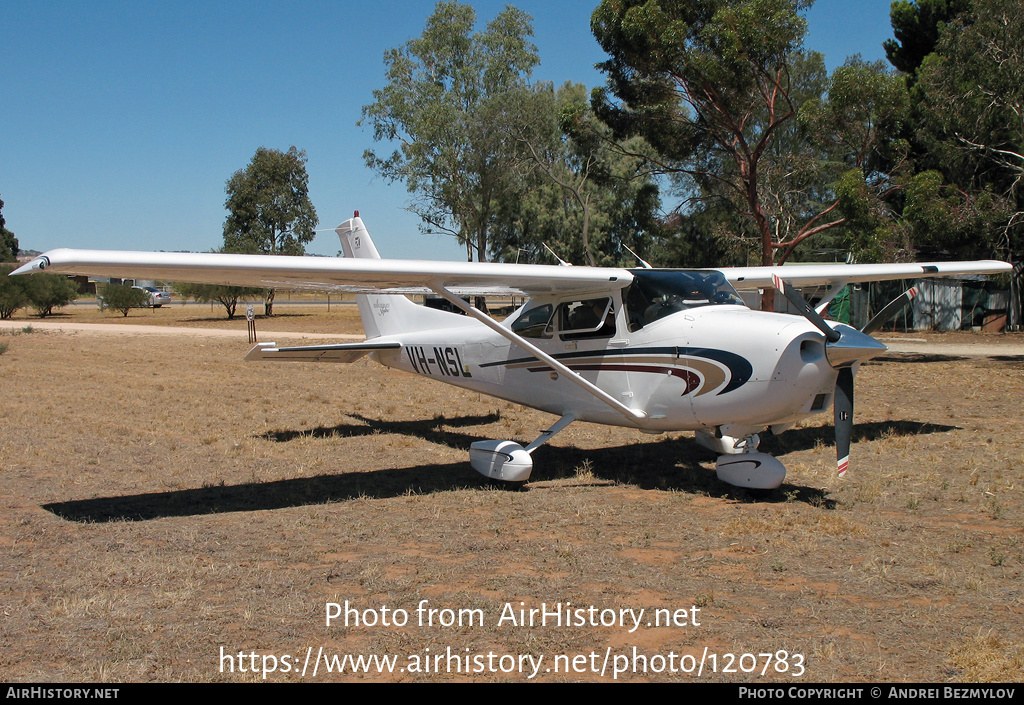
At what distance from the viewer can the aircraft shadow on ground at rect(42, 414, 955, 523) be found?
23.7 feet

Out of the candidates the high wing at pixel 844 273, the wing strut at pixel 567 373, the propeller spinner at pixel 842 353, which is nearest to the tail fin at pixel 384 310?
the wing strut at pixel 567 373

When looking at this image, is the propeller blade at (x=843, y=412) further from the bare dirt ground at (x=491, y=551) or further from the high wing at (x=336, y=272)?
the high wing at (x=336, y=272)

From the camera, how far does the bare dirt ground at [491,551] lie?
4.03 meters

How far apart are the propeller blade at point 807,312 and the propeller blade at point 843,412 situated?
0.41 meters

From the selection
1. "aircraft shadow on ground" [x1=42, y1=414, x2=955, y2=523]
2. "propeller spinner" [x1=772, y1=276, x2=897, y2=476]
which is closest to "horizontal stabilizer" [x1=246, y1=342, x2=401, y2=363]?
"aircraft shadow on ground" [x1=42, y1=414, x2=955, y2=523]

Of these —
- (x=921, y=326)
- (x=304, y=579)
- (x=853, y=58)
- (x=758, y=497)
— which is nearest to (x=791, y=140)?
(x=853, y=58)

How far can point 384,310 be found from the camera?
12.0 m

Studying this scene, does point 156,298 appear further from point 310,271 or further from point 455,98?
point 310,271

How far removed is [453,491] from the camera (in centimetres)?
792

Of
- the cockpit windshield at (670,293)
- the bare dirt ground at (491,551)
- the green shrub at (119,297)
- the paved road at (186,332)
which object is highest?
the green shrub at (119,297)

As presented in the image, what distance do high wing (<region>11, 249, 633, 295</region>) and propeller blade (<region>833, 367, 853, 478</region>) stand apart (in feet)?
8.13

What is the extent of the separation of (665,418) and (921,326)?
29.4 metres

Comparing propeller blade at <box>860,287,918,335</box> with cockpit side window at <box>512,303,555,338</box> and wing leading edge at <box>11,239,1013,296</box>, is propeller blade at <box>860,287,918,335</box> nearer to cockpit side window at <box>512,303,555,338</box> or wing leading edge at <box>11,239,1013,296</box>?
wing leading edge at <box>11,239,1013,296</box>
